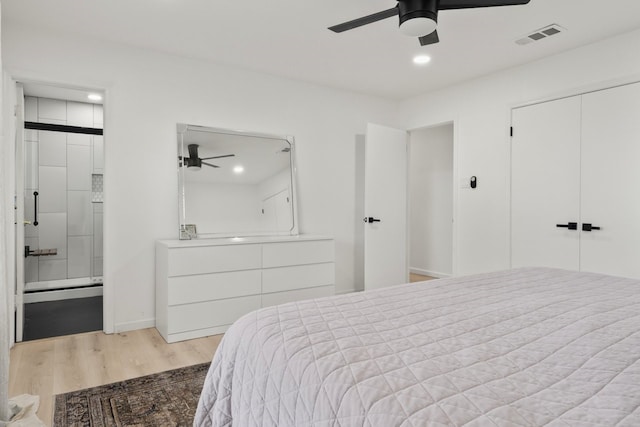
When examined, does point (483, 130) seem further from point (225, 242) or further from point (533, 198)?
point (225, 242)

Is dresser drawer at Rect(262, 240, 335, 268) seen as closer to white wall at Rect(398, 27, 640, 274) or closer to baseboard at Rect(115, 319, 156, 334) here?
baseboard at Rect(115, 319, 156, 334)

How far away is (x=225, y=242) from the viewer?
3338 mm

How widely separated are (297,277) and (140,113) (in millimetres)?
2008

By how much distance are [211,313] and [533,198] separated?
3.06 metres

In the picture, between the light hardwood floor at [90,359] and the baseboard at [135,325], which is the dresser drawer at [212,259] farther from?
the baseboard at [135,325]

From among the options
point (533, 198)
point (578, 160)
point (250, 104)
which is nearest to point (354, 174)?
point (250, 104)

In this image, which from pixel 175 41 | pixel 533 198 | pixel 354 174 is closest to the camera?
pixel 175 41

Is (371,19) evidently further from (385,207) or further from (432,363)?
(385,207)

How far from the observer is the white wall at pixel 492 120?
3.26 m

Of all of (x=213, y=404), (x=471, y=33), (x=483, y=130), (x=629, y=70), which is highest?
(x=471, y=33)

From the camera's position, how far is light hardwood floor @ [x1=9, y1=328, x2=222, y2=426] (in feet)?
7.55

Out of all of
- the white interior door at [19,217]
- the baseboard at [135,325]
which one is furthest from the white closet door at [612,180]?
the white interior door at [19,217]

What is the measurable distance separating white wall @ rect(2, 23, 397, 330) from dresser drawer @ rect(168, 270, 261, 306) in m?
0.52

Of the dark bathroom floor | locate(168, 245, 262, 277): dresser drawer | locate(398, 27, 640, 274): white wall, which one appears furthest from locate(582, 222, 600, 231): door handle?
the dark bathroom floor
